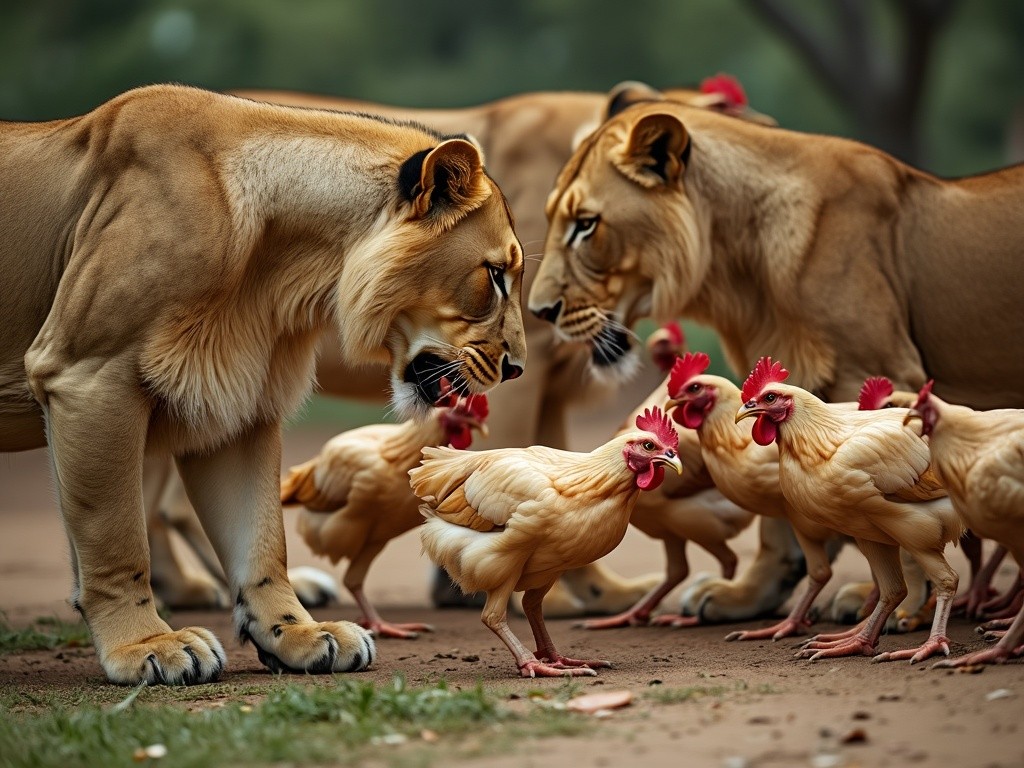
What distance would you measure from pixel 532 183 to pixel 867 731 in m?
4.32

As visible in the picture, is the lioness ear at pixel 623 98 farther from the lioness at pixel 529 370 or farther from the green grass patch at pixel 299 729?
the green grass patch at pixel 299 729

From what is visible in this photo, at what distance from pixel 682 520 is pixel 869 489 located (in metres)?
1.43

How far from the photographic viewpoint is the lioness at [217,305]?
4.89 m

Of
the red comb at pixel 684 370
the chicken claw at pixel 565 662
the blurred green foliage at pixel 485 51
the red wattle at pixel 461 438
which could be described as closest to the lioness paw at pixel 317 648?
the chicken claw at pixel 565 662

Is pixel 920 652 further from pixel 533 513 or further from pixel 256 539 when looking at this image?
pixel 256 539

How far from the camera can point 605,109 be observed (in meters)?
7.42

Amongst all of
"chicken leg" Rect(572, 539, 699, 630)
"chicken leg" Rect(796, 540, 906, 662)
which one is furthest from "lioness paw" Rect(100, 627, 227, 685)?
"chicken leg" Rect(796, 540, 906, 662)

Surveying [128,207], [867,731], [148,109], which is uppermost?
[148,109]

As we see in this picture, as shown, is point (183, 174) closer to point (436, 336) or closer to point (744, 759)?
point (436, 336)

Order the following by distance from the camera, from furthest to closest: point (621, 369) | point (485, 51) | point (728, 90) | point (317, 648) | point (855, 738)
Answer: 1. point (485, 51)
2. point (728, 90)
3. point (621, 369)
4. point (317, 648)
5. point (855, 738)

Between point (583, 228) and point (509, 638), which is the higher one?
point (583, 228)

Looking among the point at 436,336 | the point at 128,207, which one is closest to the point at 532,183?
the point at 436,336

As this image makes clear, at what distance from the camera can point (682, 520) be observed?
6.03 m

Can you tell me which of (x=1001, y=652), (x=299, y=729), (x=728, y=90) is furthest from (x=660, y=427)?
(x=728, y=90)
